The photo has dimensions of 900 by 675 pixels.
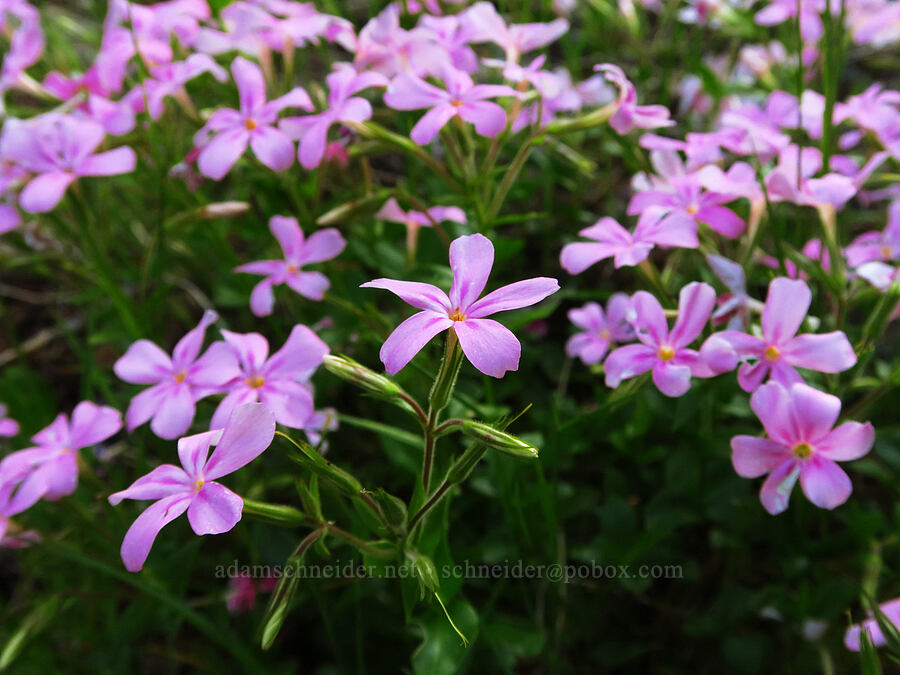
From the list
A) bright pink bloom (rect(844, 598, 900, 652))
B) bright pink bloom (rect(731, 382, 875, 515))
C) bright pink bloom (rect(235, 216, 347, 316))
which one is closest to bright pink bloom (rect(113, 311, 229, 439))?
bright pink bloom (rect(235, 216, 347, 316))

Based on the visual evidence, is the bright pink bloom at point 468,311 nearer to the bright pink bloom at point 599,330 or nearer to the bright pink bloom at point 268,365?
the bright pink bloom at point 268,365

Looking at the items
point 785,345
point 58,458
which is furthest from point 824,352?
point 58,458

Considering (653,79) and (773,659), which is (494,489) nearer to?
(773,659)

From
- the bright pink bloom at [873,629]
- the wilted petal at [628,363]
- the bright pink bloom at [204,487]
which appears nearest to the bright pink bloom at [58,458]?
the bright pink bloom at [204,487]

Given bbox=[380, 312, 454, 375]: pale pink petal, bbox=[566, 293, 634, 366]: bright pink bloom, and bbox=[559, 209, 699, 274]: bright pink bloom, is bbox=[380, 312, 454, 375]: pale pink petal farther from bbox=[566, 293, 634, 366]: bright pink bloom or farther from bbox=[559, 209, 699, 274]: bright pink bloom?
bbox=[566, 293, 634, 366]: bright pink bloom

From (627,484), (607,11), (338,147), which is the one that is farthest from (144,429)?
(607,11)

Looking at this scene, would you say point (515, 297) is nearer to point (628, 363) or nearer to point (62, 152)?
point (628, 363)
